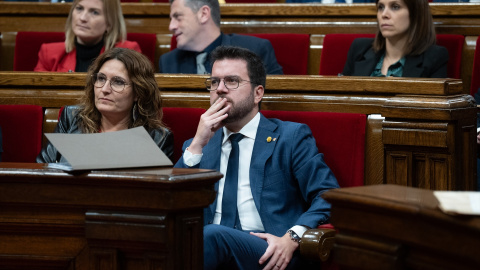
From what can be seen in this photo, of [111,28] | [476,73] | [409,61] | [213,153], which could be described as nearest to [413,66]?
[409,61]

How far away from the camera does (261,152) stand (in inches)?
41.7

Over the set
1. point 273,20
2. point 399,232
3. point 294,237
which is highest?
point 273,20

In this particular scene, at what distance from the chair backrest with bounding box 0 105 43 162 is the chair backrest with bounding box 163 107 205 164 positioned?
0.69ft

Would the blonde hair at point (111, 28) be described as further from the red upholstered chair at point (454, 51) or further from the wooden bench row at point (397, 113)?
the red upholstered chair at point (454, 51)

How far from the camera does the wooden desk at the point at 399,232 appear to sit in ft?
1.70

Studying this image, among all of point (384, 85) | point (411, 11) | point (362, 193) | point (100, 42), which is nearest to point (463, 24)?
point (411, 11)

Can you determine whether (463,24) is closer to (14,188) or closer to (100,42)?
(100,42)

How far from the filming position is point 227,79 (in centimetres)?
111

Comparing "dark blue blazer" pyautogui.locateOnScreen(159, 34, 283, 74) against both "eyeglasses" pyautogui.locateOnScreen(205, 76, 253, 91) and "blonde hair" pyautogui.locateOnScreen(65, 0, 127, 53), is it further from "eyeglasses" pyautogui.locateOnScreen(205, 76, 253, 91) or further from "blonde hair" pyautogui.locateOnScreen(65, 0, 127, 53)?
"eyeglasses" pyautogui.locateOnScreen(205, 76, 253, 91)

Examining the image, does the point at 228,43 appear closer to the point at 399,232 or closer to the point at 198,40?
the point at 198,40

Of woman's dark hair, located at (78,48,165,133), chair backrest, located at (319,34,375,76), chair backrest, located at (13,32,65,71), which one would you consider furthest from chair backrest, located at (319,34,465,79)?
chair backrest, located at (13,32,65,71)

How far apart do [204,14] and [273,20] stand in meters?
0.18

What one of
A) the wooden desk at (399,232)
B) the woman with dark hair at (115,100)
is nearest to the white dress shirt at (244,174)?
the woman with dark hair at (115,100)

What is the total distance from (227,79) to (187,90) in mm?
102
